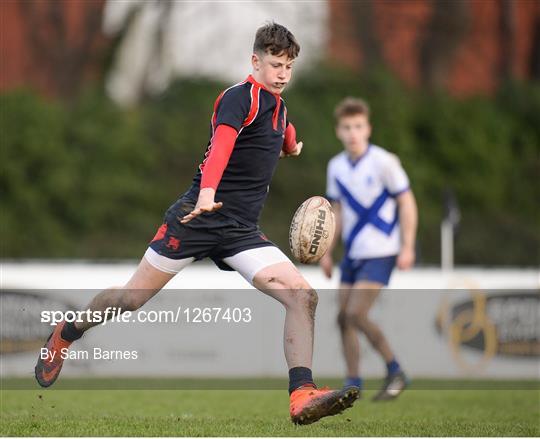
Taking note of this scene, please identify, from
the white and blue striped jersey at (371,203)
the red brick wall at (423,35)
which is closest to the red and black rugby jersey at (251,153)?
the white and blue striped jersey at (371,203)

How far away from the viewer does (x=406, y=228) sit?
32.0 ft

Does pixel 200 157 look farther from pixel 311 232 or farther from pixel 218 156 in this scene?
pixel 218 156

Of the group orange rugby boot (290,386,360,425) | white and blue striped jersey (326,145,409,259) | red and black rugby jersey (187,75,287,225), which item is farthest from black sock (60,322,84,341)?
white and blue striped jersey (326,145,409,259)

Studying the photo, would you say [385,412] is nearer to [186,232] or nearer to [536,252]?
[186,232]

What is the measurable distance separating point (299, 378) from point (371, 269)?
345 centimetres

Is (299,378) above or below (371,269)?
above

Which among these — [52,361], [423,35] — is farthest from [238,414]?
[423,35]

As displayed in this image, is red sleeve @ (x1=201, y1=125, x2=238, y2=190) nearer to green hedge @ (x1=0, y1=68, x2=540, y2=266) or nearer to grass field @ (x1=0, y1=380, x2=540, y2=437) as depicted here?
grass field @ (x1=0, y1=380, x2=540, y2=437)

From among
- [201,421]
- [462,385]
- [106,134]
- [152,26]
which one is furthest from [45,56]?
[201,421]

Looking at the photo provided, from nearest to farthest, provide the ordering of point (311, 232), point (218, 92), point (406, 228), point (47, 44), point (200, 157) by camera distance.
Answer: point (311, 232)
point (406, 228)
point (200, 157)
point (218, 92)
point (47, 44)

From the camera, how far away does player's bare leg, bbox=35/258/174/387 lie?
6.75 meters

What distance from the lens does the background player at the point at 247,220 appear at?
21.5ft

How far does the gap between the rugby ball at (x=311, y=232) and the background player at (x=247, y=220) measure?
0.49ft

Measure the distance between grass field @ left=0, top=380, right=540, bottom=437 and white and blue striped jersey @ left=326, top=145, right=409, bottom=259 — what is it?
4.27 ft
